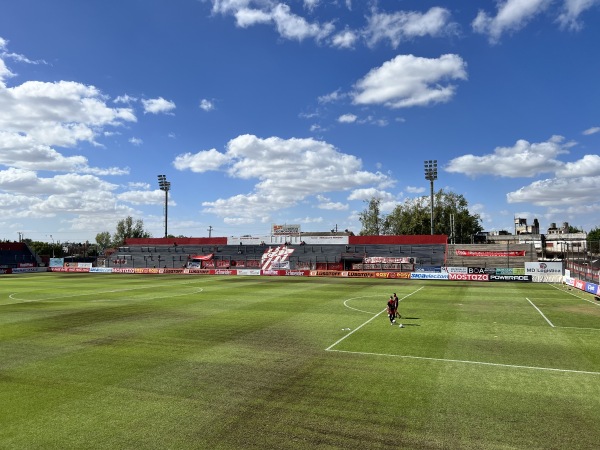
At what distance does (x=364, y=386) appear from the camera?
13820 millimetres

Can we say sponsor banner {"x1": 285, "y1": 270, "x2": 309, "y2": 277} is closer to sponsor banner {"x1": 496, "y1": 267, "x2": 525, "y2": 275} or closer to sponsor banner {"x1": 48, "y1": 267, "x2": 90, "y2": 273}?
sponsor banner {"x1": 496, "y1": 267, "x2": 525, "y2": 275}

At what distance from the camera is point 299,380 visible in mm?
14422

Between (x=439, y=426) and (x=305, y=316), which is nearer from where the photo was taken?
(x=439, y=426)

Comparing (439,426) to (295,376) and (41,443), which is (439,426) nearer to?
(295,376)

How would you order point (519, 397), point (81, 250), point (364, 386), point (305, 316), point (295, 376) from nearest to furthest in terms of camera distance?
1. point (519, 397)
2. point (364, 386)
3. point (295, 376)
4. point (305, 316)
5. point (81, 250)

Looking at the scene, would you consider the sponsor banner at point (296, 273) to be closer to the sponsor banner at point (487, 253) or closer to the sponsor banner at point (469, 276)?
the sponsor banner at point (469, 276)

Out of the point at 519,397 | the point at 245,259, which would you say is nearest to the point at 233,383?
the point at 519,397

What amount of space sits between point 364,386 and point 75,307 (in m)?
26.9

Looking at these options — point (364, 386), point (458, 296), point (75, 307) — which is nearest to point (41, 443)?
point (364, 386)

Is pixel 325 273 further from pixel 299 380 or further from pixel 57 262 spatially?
pixel 57 262

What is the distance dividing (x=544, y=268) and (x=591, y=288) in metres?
16.9

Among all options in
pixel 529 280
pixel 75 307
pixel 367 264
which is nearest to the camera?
pixel 75 307

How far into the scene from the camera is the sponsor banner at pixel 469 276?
2291 inches

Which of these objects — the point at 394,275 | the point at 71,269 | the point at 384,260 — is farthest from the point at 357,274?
the point at 71,269
